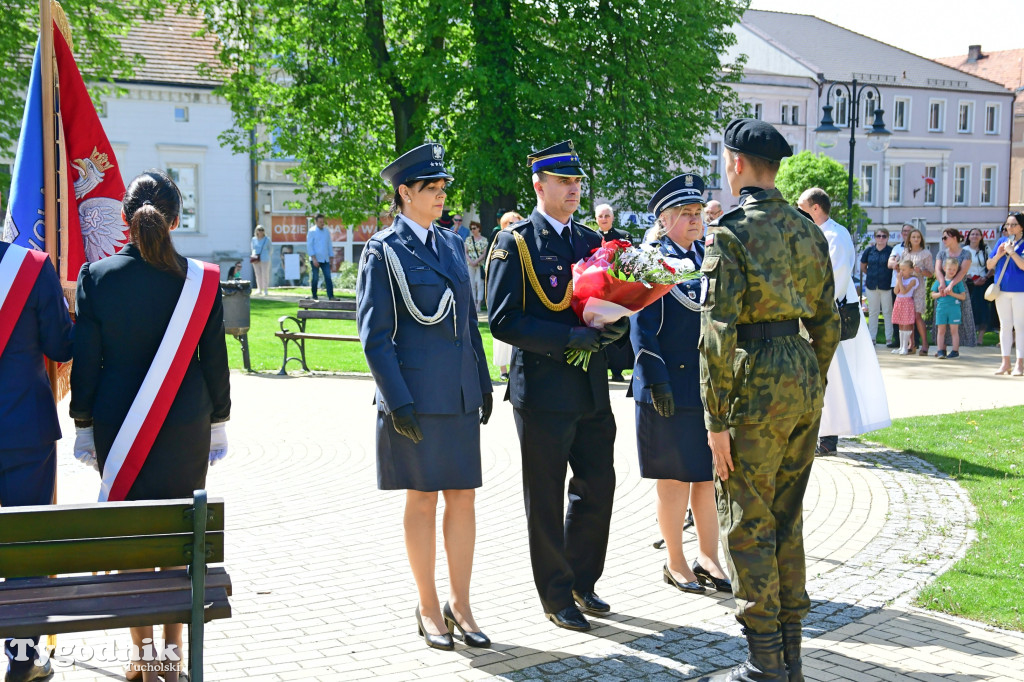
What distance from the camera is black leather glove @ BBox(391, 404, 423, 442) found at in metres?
5.01

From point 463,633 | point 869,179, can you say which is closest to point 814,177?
point 463,633

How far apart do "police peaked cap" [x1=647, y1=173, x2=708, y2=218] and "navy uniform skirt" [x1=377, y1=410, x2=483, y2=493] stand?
6.19 ft

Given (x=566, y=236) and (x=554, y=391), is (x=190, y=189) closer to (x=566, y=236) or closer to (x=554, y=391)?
(x=566, y=236)

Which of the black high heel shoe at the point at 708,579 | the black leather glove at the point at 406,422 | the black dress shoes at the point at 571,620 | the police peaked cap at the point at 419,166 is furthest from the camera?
the black high heel shoe at the point at 708,579

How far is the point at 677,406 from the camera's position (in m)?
6.03

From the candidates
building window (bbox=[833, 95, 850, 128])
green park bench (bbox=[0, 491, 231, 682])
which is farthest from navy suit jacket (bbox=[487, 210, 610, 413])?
building window (bbox=[833, 95, 850, 128])

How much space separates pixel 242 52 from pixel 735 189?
85.7ft

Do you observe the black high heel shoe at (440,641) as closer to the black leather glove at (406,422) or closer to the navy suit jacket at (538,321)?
the black leather glove at (406,422)

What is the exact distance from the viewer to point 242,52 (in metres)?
28.6

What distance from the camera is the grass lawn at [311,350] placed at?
52.6 ft

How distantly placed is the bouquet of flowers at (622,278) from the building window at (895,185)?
2533 inches

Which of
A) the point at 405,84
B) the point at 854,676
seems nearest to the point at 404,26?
the point at 405,84

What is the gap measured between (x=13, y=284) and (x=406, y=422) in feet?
5.87

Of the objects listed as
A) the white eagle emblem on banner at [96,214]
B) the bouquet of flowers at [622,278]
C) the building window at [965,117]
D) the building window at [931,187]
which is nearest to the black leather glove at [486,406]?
the bouquet of flowers at [622,278]
